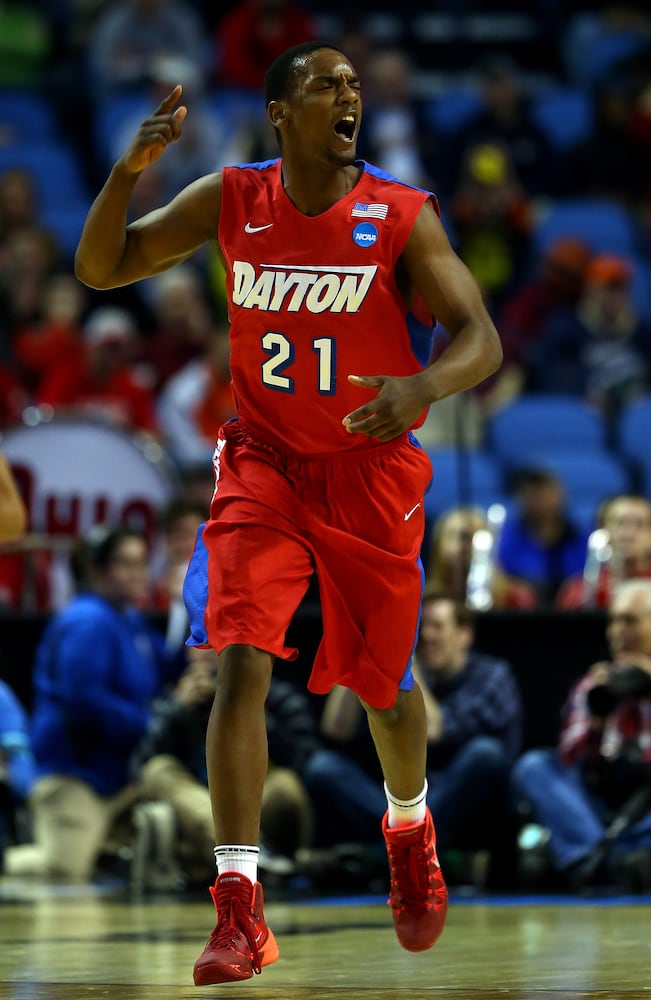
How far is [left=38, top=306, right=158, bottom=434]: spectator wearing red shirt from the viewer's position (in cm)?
1177

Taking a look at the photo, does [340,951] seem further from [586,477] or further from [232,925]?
[586,477]

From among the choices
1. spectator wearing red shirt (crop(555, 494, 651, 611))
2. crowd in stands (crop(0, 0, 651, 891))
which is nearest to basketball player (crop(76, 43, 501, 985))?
crowd in stands (crop(0, 0, 651, 891))

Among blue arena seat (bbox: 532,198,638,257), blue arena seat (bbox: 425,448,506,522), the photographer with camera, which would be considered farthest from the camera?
blue arena seat (bbox: 532,198,638,257)

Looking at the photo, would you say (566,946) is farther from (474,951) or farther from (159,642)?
(159,642)

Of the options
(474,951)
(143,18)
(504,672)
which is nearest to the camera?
(474,951)

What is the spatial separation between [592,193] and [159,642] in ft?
23.4

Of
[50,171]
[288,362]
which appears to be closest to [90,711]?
[288,362]

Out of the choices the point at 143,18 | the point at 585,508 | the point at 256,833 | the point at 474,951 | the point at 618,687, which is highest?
the point at 143,18

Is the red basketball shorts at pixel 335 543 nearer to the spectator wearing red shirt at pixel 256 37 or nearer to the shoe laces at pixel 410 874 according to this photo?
the shoe laces at pixel 410 874

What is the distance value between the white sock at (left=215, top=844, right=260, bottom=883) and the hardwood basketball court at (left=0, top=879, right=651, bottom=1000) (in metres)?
0.26

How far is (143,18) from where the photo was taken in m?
14.8

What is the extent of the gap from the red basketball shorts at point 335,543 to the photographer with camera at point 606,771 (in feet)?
9.59

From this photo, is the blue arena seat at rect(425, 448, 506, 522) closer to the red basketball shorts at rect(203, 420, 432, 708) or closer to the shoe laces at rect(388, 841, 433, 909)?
the shoe laces at rect(388, 841, 433, 909)

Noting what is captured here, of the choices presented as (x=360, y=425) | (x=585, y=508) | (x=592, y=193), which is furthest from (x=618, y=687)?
(x=592, y=193)
